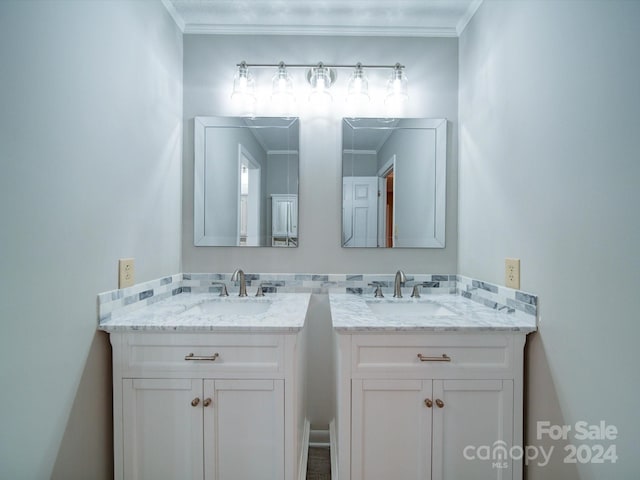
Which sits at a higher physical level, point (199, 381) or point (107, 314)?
point (107, 314)

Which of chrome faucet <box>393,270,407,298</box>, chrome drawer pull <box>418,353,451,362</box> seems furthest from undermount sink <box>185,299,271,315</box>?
chrome drawer pull <box>418,353,451,362</box>

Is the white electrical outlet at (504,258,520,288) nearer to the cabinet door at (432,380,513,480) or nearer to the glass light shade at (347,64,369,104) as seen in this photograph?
the cabinet door at (432,380,513,480)

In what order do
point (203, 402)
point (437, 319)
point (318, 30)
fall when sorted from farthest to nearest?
point (318, 30) → point (437, 319) → point (203, 402)

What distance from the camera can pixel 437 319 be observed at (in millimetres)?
1246

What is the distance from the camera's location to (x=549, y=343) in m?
1.09

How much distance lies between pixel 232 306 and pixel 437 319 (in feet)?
3.27

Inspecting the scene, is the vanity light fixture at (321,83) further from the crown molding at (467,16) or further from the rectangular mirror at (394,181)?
the crown molding at (467,16)

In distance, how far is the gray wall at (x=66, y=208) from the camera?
83 cm

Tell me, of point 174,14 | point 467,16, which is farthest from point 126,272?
point 467,16

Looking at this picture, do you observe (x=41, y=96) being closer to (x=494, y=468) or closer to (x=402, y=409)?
(x=402, y=409)

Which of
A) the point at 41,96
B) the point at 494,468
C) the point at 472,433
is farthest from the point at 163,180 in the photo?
the point at 494,468

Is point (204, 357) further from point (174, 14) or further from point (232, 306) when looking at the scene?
point (174, 14)

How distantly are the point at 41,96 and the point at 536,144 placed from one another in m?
1.62

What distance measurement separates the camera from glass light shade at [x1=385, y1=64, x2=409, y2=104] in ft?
5.51
